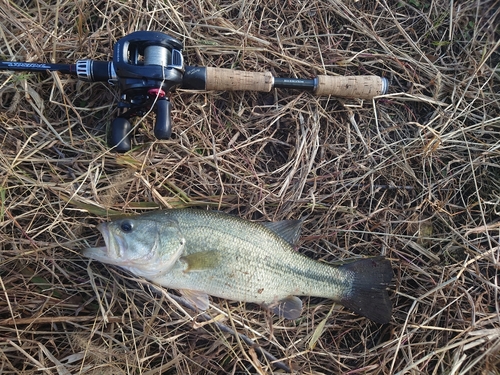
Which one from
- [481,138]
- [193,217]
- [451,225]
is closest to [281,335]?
[193,217]

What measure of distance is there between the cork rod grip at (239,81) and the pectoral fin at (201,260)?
128cm

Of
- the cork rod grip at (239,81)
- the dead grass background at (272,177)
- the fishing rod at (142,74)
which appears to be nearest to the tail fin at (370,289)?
the dead grass background at (272,177)

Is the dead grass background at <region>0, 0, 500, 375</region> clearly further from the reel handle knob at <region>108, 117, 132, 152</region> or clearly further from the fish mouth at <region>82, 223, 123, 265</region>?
the fish mouth at <region>82, 223, 123, 265</region>

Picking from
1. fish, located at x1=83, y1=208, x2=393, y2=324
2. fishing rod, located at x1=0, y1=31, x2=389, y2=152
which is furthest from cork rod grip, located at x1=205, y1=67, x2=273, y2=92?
fish, located at x1=83, y1=208, x2=393, y2=324

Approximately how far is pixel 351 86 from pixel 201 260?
6.16 feet

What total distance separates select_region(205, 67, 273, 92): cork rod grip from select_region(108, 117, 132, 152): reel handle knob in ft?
2.27

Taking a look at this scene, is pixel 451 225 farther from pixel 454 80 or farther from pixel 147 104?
pixel 147 104

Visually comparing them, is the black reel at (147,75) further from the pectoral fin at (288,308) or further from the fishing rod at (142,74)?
the pectoral fin at (288,308)

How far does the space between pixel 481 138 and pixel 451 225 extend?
2.84 ft

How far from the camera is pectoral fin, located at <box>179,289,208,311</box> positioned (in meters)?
2.63

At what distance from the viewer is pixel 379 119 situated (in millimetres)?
3299

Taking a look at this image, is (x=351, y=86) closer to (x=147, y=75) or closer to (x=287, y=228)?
(x=287, y=228)

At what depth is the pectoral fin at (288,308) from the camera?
275 cm

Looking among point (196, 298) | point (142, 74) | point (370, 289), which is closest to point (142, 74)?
point (142, 74)
